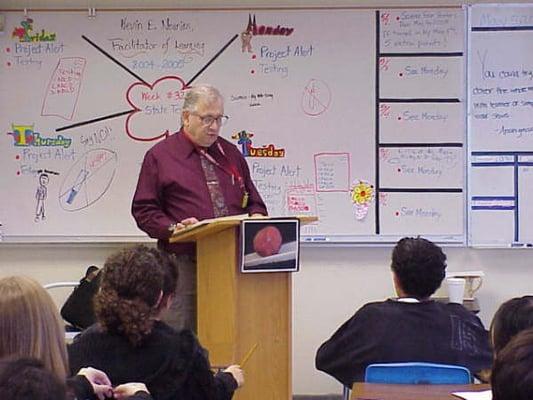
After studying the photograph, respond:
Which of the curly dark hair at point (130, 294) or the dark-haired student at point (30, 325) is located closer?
the dark-haired student at point (30, 325)

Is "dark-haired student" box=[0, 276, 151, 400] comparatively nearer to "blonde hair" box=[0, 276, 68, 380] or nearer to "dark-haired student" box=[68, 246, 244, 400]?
"blonde hair" box=[0, 276, 68, 380]

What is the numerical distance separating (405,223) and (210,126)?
1.54 m

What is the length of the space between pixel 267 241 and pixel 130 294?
Answer: 0.98 m

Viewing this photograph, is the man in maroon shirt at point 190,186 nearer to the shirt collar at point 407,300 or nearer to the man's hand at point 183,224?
the man's hand at point 183,224

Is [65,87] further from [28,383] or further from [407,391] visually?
[28,383]

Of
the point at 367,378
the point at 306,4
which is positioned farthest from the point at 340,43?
the point at 367,378

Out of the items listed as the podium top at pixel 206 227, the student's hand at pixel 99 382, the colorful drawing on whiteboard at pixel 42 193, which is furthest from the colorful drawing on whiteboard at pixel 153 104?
the student's hand at pixel 99 382

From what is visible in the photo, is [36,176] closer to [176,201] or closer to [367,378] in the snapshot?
[176,201]

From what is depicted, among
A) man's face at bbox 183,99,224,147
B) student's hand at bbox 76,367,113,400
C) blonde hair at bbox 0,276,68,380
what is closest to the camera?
blonde hair at bbox 0,276,68,380

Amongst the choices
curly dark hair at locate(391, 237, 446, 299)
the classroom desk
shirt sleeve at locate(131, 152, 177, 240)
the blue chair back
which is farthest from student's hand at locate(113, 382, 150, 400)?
shirt sleeve at locate(131, 152, 177, 240)

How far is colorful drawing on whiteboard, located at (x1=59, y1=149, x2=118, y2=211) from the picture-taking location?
4.77 m

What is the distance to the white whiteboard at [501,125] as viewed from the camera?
4.71m

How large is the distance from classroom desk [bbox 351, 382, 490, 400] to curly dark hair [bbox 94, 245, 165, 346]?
61 centimetres

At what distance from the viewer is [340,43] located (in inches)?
186
